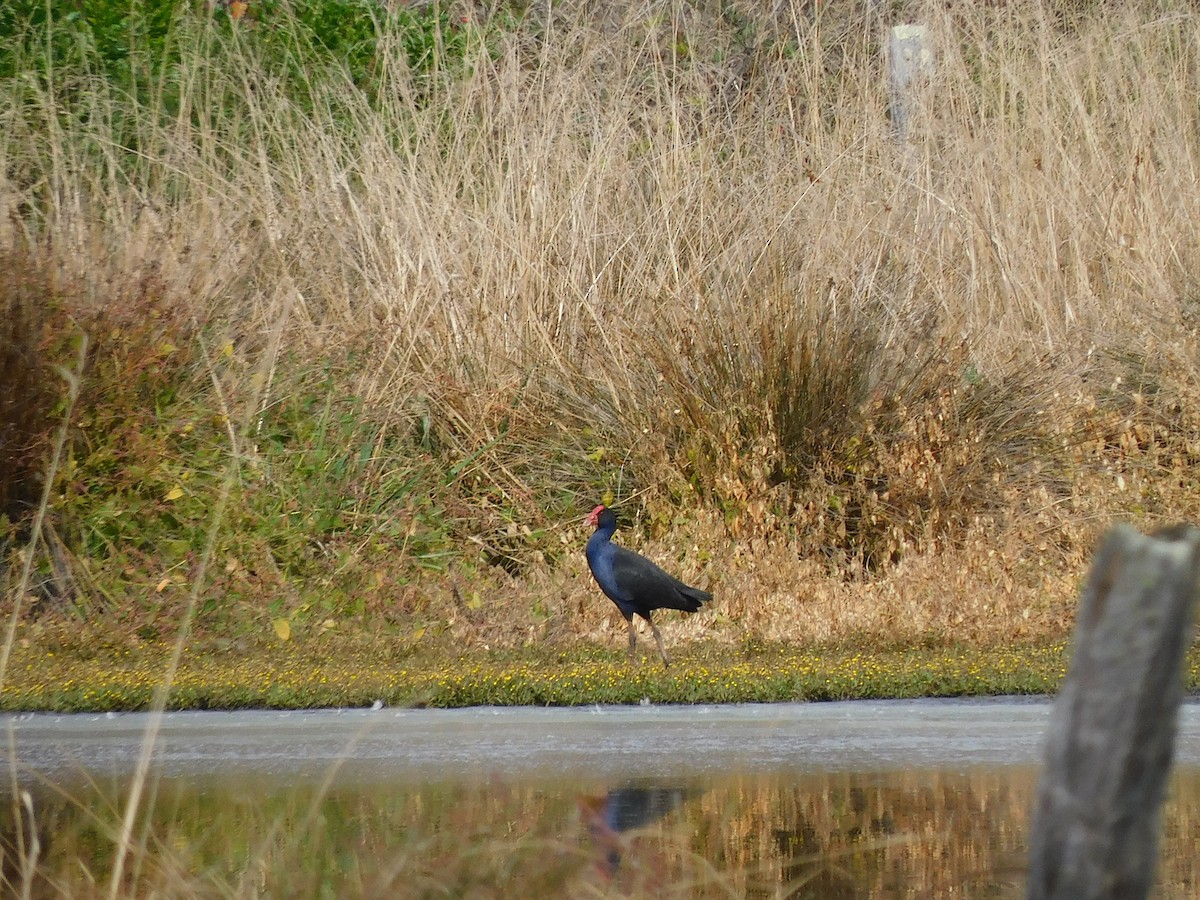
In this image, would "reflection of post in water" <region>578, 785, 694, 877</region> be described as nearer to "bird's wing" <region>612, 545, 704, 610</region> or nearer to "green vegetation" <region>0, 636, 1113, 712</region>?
"green vegetation" <region>0, 636, 1113, 712</region>

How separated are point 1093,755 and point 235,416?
8568mm

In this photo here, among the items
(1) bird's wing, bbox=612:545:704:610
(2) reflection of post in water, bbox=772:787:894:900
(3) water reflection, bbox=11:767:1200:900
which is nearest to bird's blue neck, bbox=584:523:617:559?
(1) bird's wing, bbox=612:545:704:610

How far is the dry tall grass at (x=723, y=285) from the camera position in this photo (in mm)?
10281

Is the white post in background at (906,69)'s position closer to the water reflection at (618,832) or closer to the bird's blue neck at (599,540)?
the bird's blue neck at (599,540)

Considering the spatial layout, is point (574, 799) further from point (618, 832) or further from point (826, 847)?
point (826, 847)

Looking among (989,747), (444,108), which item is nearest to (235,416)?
(444,108)

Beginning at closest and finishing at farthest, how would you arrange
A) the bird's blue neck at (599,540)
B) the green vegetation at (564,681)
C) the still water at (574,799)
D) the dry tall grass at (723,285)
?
the still water at (574,799) → the green vegetation at (564,681) → the bird's blue neck at (599,540) → the dry tall grass at (723,285)

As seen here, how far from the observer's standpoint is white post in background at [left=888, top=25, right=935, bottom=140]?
1341 centimetres

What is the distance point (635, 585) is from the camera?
8.33 meters

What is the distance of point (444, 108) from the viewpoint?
40.6ft

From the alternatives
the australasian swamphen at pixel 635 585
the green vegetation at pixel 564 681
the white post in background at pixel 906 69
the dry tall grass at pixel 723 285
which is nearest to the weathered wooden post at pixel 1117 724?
the green vegetation at pixel 564 681

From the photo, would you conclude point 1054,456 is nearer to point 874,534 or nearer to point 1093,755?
point 874,534

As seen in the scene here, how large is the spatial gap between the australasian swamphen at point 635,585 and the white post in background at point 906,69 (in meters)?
6.09

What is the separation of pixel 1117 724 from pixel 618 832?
2.92 metres
